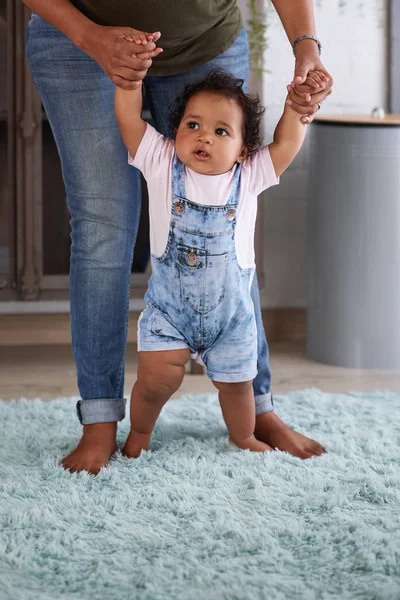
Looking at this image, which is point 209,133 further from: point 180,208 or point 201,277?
point 201,277

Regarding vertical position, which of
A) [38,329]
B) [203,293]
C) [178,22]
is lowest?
[38,329]

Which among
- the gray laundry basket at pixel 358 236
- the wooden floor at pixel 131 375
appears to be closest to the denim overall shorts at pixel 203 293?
the wooden floor at pixel 131 375

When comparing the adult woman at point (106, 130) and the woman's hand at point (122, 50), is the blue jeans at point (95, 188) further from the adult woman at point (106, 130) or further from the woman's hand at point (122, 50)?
the woman's hand at point (122, 50)

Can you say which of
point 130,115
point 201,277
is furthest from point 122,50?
point 201,277

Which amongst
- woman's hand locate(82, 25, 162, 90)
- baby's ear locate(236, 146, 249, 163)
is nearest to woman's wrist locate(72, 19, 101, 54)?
woman's hand locate(82, 25, 162, 90)

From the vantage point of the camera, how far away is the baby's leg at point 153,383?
1558 mm

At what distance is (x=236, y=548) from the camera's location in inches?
49.4

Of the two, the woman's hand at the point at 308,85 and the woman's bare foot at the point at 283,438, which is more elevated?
the woman's hand at the point at 308,85

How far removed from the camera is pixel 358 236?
242 cm

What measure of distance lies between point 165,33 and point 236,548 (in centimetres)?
83

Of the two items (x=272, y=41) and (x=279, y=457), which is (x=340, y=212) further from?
(x=279, y=457)

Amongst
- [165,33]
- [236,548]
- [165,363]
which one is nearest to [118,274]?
[165,363]

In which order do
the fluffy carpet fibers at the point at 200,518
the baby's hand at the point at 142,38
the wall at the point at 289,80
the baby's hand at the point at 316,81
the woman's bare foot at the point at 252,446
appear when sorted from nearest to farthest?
the fluffy carpet fibers at the point at 200,518 → the baby's hand at the point at 142,38 → the baby's hand at the point at 316,81 → the woman's bare foot at the point at 252,446 → the wall at the point at 289,80

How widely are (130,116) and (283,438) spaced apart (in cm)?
65
